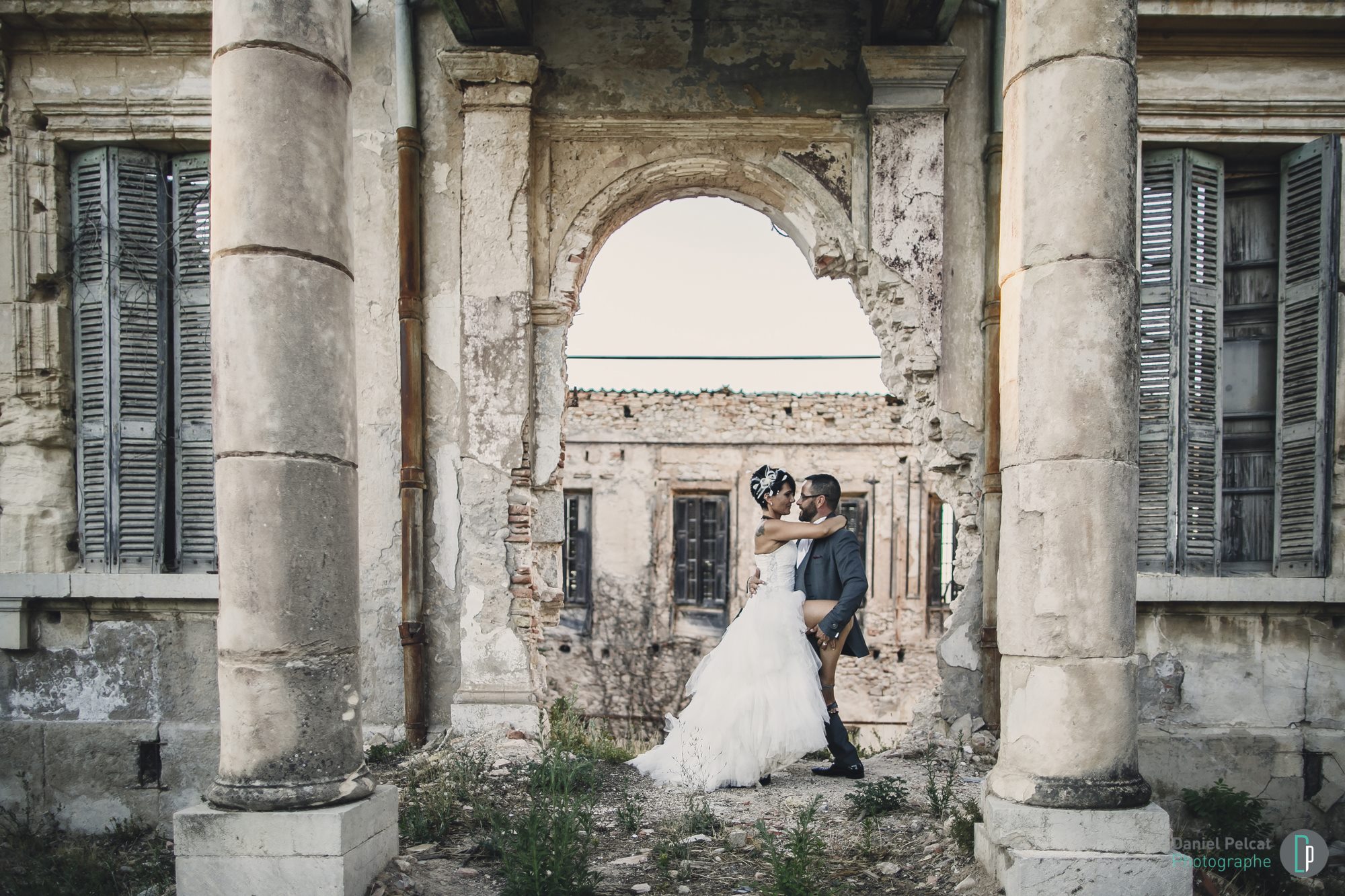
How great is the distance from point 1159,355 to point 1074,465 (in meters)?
3.13

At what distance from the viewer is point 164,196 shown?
6.32 metres

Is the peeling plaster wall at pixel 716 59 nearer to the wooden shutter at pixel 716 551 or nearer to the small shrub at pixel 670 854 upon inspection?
the small shrub at pixel 670 854

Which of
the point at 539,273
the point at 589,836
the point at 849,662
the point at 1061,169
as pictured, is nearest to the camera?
the point at 1061,169

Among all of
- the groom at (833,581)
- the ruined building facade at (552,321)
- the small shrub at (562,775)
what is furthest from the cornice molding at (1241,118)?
the small shrub at (562,775)

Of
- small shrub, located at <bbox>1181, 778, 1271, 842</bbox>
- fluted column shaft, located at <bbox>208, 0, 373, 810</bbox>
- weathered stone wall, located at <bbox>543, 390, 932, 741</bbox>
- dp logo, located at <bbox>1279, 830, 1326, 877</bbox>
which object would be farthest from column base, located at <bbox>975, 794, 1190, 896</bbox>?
weathered stone wall, located at <bbox>543, 390, 932, 741</bbox>

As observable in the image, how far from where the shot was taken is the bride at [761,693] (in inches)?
203

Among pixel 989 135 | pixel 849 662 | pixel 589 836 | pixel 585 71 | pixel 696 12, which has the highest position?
pixel 696 12

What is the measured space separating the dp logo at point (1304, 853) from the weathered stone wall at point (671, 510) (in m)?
9.59

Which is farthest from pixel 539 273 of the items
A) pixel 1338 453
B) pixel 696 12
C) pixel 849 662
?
pixel 849 662

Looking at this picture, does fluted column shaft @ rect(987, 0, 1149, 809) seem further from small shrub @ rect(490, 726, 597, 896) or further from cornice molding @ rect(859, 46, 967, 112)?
cornice molding @ rect(859, 46, 967, 112)

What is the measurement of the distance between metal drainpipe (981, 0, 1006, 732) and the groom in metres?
0.94

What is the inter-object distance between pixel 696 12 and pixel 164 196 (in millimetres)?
3802

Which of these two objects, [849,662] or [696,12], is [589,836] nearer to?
[696,12]

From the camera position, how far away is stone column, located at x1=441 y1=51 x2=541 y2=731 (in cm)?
602
